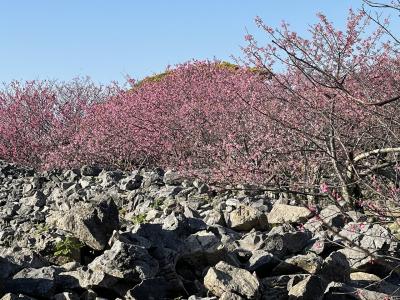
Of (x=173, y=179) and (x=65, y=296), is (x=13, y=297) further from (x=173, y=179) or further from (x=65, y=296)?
(x=173, y=179)

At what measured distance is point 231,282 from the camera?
16.0ft

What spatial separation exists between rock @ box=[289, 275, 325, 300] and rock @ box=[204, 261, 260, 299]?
33 cm

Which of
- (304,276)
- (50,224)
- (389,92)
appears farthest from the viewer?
(389,92)

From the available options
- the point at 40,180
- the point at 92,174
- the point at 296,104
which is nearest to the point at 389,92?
the point at 296,104

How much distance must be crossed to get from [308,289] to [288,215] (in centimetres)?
237

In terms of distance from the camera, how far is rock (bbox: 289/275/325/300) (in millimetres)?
4887

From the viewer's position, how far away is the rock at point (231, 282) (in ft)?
15.8

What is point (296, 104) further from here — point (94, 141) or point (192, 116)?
point (94, 141)

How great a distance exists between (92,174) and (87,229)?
633cm

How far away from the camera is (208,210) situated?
25.8ft

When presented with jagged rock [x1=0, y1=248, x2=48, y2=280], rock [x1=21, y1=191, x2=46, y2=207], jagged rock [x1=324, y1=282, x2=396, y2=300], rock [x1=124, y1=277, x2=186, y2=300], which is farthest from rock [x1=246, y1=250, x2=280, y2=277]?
rock [x1=21, y1=191, x2=46, y2=207]

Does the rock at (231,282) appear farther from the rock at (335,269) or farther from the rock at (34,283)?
the rock at (34,283)

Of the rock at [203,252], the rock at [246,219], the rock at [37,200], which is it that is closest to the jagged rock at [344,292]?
the rock at [203,252]

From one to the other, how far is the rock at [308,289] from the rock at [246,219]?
2.06 m
